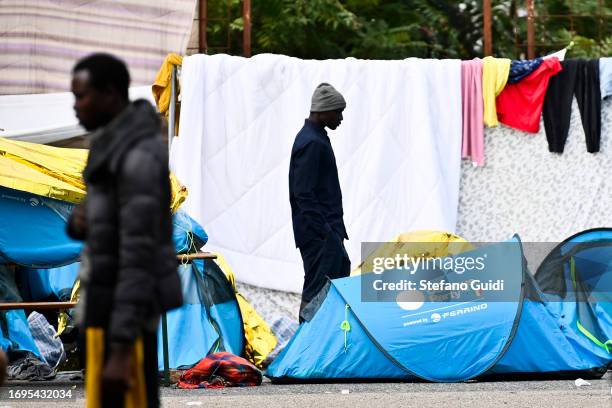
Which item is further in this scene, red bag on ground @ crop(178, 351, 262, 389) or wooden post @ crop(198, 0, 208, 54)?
wooden post @ crop(198, 0, 208, 54)

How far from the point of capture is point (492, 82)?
967 cm

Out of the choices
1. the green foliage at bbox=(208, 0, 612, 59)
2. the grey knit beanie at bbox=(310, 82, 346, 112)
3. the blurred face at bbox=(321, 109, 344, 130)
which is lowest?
the blurred face at bbox=(321, 109, 344, 130)

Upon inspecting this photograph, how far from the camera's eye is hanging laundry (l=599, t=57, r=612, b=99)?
964cm

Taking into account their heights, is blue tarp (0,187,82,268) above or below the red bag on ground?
above

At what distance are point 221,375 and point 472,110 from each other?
3.60m

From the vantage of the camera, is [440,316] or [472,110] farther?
[472,110]

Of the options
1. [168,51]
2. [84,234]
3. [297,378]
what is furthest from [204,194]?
[84,234]

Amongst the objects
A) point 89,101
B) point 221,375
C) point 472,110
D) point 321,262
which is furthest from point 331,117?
point 89,101

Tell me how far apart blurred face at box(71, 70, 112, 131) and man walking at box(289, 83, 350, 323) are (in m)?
4.05

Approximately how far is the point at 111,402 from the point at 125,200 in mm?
565

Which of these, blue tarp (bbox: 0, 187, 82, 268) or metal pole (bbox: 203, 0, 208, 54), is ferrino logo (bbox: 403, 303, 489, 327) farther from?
metal pole (bbox: 203, 0, 208, 54)

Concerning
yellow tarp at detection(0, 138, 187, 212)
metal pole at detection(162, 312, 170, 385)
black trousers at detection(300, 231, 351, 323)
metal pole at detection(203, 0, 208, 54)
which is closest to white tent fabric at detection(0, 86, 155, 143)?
metal pole at detection(203, 0, 208, 54)

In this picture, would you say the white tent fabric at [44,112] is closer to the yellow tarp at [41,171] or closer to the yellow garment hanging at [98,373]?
the yellow tarp at [41,171]

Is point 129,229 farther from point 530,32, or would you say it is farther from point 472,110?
point 530,32
